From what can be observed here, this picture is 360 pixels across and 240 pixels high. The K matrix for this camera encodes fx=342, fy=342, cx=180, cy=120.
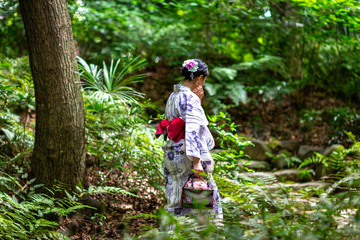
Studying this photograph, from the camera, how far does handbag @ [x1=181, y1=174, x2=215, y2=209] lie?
2.59 m

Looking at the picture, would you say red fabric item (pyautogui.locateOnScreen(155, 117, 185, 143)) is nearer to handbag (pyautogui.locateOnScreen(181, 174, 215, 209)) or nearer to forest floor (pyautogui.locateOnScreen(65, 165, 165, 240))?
Result: handbag (pyautogui.locateOnScreen(181, 174, 215, 209))

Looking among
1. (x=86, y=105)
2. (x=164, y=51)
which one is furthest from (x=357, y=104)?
(x=86, y=105)

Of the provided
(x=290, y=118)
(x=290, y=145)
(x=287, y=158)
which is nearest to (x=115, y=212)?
(x=287, y=158)

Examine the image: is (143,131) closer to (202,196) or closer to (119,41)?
(202,196)

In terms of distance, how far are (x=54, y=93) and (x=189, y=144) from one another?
1.59m

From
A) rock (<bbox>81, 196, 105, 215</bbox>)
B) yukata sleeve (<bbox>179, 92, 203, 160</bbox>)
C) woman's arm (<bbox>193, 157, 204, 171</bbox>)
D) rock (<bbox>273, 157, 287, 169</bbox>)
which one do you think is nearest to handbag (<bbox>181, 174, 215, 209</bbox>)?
woman's arm (<bbox>193, 157, 204, 171</bbox>)

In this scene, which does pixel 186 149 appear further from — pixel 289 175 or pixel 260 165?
pixel 289 175

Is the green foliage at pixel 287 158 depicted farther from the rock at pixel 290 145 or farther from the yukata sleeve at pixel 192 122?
the yukata sleeve at pixel 192 122

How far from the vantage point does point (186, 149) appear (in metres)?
2.67

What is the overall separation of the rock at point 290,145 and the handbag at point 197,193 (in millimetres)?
4844

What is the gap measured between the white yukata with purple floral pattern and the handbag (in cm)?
14

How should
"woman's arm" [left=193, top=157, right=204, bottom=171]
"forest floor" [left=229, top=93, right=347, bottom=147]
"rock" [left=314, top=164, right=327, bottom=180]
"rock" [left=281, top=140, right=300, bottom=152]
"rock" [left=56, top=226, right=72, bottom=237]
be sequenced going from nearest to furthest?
"woman's arm" [left=193, top=157, right=204, bottom=171] < "rock" [left=56, top=226, right=72, bottom=237] < "rock" [left=314, top=164, right=327, bottom=180] < "rock" [left=281, top=140, right=300, bottom=152] < "forest floor" [left=229, top=93, right=347, bottom=147]

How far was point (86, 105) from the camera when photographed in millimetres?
4273

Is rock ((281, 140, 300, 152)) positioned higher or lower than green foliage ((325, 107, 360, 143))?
lower
